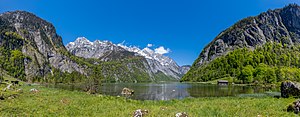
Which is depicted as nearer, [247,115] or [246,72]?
[247,115]

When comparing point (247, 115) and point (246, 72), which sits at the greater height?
point (246, 72)

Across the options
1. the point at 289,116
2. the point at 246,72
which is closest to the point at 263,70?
the point at 246,72

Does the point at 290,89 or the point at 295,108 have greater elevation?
the point at 290,89

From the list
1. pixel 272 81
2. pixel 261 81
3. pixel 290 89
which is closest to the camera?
pixel 290 89

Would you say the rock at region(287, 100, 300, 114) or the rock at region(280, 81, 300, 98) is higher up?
the rock at region(280, 81, 300, 98)

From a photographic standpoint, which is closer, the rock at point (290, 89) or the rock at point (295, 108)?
the rock at point (295, 108)

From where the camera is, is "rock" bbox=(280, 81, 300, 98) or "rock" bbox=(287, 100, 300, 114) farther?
"rock" bbox=(280, 81, 300, 98)

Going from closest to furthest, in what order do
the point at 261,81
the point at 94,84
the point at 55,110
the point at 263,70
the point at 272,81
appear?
the point at 55,110 < the point at 94,84 < the point at 272,81 < the point at 261,81 < the point at 263,70

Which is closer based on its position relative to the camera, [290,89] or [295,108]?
[295,108]

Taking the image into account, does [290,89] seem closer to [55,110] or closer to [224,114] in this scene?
[224,114]

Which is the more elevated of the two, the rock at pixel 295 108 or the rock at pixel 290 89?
the rock at pixel 290 89

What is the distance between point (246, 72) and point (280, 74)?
90.9 feet

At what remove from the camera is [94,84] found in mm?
110500

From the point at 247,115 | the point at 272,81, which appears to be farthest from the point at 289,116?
the point at 272,81
